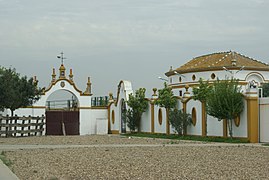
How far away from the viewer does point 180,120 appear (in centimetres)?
4128

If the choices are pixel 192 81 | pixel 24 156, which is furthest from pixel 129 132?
pixel 24 156

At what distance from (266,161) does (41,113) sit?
3627 centimetres

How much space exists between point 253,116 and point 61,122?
25097 mm

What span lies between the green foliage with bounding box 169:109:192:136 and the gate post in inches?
297

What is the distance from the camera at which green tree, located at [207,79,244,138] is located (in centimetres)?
3428

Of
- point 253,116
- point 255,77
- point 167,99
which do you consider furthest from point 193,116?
point 255,77

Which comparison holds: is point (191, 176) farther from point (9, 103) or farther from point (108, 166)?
point (9, 103)

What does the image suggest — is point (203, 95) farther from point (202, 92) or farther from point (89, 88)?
point (89, 88)

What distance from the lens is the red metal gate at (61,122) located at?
53947mm

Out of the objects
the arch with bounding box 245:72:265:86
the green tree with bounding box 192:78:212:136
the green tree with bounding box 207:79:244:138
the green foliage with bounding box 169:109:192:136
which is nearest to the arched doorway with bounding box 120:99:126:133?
the green foliage with bounding box 169:109:192:136

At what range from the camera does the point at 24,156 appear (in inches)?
875

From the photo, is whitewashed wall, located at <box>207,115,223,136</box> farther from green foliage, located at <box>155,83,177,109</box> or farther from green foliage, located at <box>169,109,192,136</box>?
green foliage, located at <box>155,83,177,109</box>

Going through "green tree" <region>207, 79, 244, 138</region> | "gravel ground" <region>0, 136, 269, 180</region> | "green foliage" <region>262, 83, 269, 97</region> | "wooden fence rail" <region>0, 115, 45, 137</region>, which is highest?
"green foliage" <region>262, 83, 269, 97</region>

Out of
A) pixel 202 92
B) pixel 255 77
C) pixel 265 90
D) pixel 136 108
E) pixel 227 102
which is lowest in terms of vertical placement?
pixel 136 108
